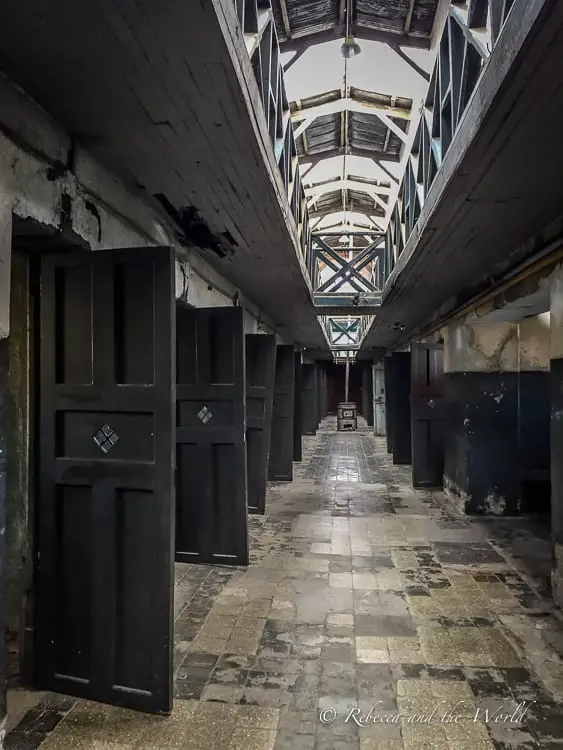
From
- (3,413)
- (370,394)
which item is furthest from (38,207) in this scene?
(370,394)

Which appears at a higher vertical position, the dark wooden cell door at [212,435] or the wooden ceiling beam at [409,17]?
the wooden ceiling beam at [409,17]

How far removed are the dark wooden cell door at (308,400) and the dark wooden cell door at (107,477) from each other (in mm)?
12752

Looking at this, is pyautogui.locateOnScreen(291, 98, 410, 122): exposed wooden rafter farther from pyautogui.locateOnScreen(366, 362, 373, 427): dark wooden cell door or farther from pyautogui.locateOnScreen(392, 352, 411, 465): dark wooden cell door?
pyautogui.locateOnScreen(366, 362, 373, 427): dark wooden cell door

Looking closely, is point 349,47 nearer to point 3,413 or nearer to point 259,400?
point 259,400

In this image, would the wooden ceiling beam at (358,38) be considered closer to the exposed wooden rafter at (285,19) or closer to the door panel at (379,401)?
the exposed wooden rafter at (285,19)

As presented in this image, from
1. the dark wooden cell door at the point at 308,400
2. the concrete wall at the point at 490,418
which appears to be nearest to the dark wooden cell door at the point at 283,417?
the concrete wall at the point at 490,418

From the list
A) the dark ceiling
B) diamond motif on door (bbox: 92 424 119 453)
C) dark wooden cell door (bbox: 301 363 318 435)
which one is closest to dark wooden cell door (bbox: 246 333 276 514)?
the dark ceiling

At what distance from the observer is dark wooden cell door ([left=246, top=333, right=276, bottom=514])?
5.63 metres

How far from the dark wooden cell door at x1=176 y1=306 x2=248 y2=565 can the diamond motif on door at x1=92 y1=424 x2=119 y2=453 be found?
1.78 meters

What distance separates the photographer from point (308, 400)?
51.0 ft

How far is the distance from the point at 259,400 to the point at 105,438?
325 centimetres

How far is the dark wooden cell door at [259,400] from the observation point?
18.5ft

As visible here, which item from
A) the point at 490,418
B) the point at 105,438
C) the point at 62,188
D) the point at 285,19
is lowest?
the point at 490,418

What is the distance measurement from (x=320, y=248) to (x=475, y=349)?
8.42 feet
